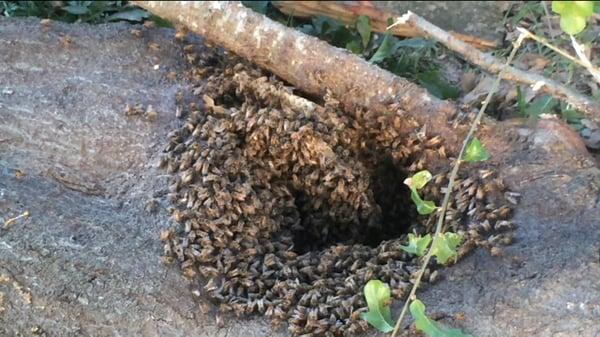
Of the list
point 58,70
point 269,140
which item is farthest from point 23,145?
point 269,140

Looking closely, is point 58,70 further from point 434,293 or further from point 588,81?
point 588,81

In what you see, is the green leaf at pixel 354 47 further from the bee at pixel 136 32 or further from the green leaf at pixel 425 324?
the green leaf at pixel 425 324

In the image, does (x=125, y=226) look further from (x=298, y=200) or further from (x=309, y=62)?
(x=309, y=62)

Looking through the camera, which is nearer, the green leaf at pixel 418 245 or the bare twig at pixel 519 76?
the green leaf at pixel 418 245

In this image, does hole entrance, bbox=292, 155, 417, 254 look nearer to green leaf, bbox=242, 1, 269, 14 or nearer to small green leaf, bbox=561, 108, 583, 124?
small green leaf, bbox=561, 108, 583, 124

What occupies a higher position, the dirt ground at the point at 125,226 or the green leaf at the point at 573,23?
the green leaf at the point at 573,23

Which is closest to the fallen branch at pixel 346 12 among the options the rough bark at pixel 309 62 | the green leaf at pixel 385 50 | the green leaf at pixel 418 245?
the green leaf at pixel 385 50

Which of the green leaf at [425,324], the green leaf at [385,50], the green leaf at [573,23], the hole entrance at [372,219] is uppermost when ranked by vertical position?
the green leaf at [573,23]
